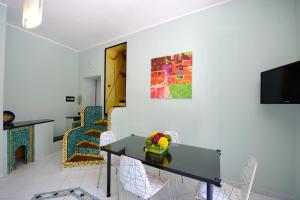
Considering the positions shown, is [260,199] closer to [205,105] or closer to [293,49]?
[205,105]

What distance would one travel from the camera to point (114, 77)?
179 inches

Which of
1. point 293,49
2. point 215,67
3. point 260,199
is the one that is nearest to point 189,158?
point 260,199

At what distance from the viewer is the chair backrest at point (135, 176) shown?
4.43 ft

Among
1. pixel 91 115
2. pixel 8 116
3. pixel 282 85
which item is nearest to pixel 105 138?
pixel 91 115

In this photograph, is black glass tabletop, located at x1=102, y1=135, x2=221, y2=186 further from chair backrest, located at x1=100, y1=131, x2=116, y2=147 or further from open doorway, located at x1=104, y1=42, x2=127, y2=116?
open doorway, located at x1=104, y1=42, x2=127, y2=116

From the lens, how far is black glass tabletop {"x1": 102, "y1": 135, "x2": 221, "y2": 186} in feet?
3.95

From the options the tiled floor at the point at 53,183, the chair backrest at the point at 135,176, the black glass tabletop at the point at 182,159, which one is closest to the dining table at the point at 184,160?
the black glass tabletop at the point at 182,159

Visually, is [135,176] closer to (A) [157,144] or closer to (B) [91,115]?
(A) [157,144]

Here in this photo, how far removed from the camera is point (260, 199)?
6.33 feet

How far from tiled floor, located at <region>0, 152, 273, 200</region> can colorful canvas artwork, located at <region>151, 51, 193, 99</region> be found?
5.08 feet

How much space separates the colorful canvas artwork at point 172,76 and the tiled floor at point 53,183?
155cm

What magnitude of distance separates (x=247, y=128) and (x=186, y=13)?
88.7 inches

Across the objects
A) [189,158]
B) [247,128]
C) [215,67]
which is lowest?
[189,158]

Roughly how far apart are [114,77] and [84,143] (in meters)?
2.22
